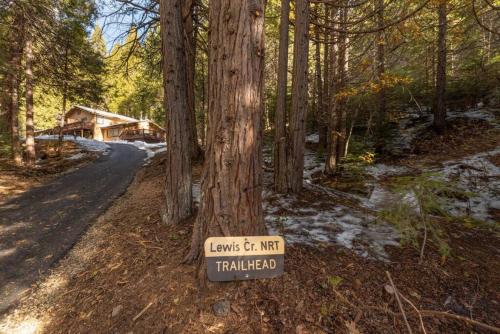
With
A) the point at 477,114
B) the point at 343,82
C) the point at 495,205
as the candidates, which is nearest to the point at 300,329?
the point at 495,205

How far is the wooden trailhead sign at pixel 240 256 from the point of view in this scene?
2.24m

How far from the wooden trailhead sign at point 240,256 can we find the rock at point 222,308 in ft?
0.70

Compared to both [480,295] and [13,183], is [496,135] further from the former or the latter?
[13,183]

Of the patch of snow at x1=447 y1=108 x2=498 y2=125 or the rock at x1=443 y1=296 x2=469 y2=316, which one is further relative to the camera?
the patch of snow at x1=447 y1=108 x2=498 y2=125

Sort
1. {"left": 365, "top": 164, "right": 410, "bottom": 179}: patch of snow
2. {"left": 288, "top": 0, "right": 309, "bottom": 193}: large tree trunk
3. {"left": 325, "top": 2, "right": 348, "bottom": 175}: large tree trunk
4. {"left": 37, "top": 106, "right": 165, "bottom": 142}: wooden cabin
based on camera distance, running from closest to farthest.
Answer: {"left": 288, "top": 0, "right": 309, "bottom": 193}: large tree trunk → {"left": 325, "top": 2, "right": 348, "bottom": 175}: large tree trunk → {"left": 365, "top": 164, "right": 410, "bottom": 179}: patch of snow → {"left": 37, "top": 106, "right": 165, "bottom": 142}: wooden cabin

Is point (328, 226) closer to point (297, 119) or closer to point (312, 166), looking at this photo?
point (297, 119)

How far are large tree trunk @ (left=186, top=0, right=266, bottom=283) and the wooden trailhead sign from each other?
221 mm

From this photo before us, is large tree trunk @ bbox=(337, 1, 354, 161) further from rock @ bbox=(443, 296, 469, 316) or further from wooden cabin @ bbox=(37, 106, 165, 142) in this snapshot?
wooden cabin @ bbox=(37, 106, 165, 142)

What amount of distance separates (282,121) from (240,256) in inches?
147

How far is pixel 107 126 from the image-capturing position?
35.9 meters

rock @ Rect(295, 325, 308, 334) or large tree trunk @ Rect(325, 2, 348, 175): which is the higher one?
large tree trunk @ Rect(325, 2, 348, 175)

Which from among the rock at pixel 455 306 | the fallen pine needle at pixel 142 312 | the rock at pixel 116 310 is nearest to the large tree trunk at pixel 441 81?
the rock at pixel 455 306

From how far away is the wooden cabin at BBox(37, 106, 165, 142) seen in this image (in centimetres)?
3419

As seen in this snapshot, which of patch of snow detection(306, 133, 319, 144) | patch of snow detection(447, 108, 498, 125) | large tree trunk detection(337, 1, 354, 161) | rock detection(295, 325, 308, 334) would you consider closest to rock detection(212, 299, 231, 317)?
rock detection(295, 325, 308, 334)
